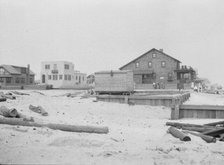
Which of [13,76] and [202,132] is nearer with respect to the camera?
[202,132]

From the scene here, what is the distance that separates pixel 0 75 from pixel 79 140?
59.8 metres

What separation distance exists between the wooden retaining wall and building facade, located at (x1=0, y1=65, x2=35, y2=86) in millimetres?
54736

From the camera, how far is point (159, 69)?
5306 cm

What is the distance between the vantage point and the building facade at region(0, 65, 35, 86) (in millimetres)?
59969

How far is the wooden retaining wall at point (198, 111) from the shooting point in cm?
1239

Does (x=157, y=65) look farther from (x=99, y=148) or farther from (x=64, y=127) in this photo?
(x=99, y=148)

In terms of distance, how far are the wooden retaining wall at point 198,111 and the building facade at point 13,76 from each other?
5474cm

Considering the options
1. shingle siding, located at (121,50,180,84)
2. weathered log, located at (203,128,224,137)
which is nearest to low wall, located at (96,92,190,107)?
weathered log, located at (203,128,224,137)

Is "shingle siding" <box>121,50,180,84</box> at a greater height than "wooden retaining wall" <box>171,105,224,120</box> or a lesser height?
greater

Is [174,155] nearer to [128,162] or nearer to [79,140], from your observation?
[128,162]

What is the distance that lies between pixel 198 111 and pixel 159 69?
41054 mm

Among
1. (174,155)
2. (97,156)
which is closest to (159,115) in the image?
(174,155)

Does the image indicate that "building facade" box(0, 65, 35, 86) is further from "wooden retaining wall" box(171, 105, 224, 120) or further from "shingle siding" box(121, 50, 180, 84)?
"wooden retaining wall" box(171, 105, 224, 120)

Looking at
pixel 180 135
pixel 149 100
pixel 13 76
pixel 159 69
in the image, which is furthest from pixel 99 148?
pixel 13 76
